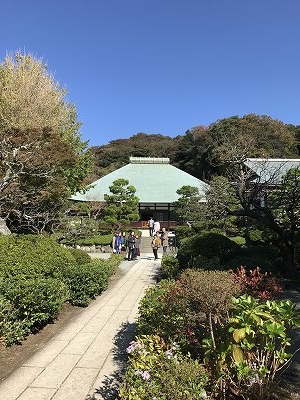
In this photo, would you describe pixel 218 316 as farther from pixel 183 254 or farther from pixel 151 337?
pixel 183 254

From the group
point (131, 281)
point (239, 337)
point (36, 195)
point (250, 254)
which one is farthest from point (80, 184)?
point (239, 337)

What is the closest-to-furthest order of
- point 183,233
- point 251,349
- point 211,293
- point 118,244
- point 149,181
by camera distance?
1. point 251,349
2. point 211,293
3. point 118,244
4. point 183,233
5. point 149,181

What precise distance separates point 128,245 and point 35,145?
284 inches

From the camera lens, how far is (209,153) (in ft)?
132

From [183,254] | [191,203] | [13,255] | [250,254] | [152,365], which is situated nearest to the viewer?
[152,365]

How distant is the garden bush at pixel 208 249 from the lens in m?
10.2

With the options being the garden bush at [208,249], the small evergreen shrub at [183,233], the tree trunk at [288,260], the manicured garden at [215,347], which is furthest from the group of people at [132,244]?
the manicured garden at [215,347]

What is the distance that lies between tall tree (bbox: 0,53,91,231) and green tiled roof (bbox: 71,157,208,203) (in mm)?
9894

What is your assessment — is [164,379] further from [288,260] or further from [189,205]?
[189,205]

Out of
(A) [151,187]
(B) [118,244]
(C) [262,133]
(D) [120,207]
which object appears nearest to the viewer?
(B) [118,244]

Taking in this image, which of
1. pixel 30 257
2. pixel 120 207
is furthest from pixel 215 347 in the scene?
pixel 120 207

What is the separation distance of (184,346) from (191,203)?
20603mm

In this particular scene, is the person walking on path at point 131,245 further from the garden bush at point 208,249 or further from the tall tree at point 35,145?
the garden bush at point 208,249

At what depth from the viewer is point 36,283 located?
19.5 ft
